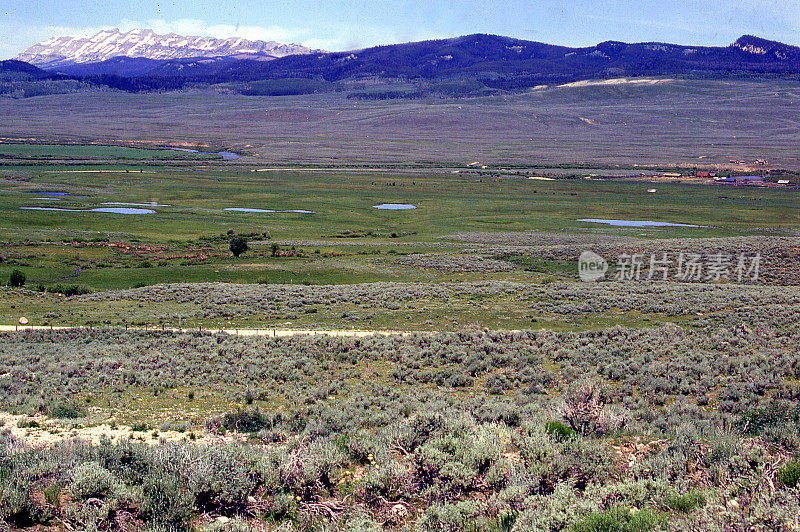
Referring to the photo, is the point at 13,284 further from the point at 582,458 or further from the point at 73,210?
the point at 73,210

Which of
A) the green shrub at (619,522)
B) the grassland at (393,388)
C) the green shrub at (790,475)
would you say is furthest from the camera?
the green shrub at (790,475)

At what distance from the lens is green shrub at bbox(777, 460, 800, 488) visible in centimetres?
789

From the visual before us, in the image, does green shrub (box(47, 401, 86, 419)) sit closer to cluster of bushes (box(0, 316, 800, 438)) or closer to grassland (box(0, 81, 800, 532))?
grassland (box(0, 81, 800, 532))

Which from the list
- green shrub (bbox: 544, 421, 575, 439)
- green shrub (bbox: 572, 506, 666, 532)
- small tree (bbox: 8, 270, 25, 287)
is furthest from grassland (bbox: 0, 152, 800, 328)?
green shrub (bbox: 572, 506, 666, 532)

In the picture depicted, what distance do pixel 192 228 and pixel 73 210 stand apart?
19.3 metres

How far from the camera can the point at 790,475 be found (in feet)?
26.1

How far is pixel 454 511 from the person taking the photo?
739 cm

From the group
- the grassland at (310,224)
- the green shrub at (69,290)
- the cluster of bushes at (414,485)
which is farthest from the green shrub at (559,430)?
the green shrub at (69,290)

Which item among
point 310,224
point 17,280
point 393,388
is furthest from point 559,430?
point 310,224

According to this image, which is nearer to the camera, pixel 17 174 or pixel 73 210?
pixel 73 210

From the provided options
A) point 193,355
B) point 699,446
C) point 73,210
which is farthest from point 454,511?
point 73,210

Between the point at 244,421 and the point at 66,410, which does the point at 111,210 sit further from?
the point at 244,421

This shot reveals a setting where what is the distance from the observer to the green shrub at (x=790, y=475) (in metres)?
7.89

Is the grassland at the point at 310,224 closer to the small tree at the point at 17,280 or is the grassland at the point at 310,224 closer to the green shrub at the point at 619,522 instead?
the small tree at the point at 17,280
